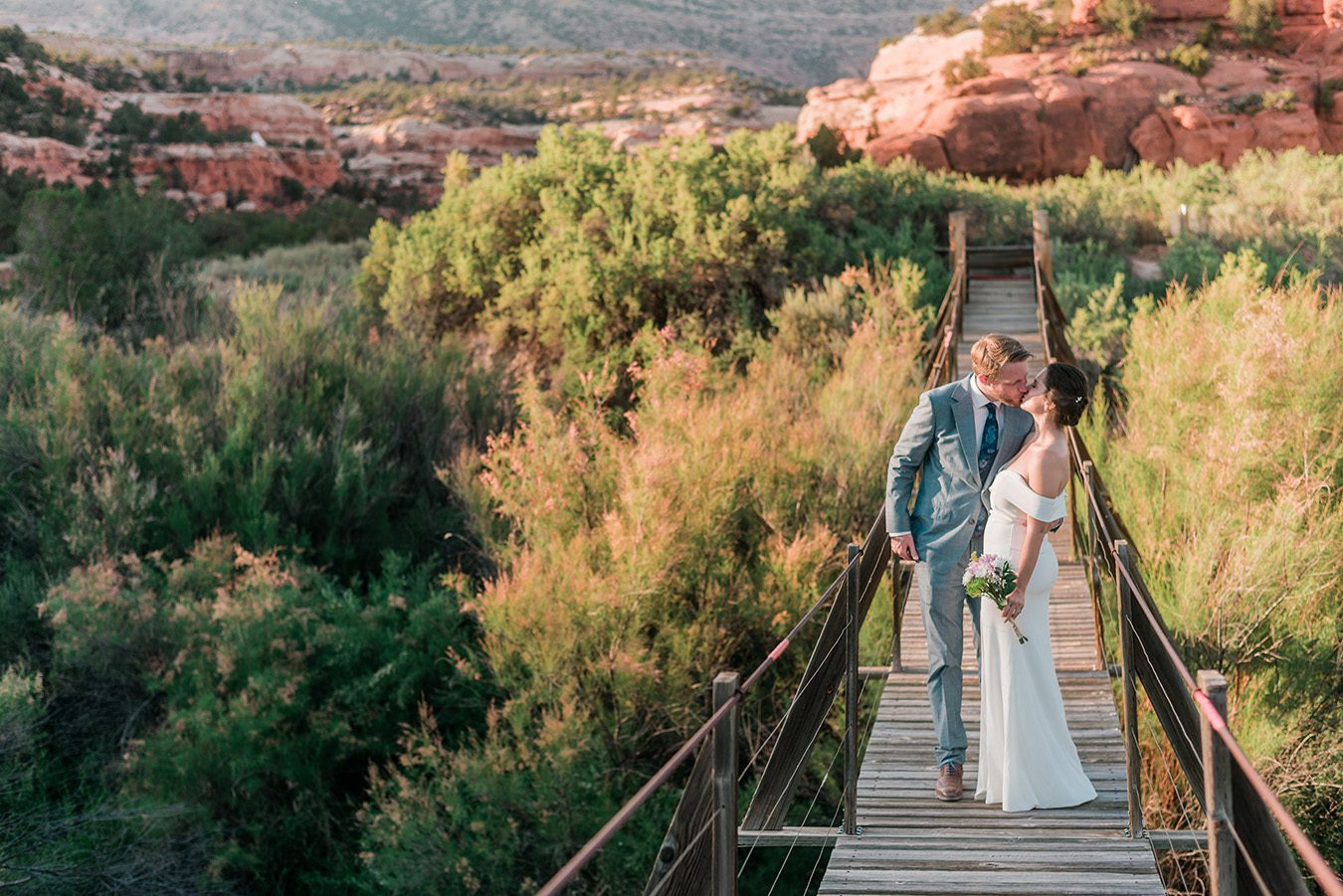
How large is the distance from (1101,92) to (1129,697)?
31834mm

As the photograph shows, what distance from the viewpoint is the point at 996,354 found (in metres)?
5.45

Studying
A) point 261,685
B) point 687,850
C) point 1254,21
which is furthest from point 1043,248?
point 1254,21

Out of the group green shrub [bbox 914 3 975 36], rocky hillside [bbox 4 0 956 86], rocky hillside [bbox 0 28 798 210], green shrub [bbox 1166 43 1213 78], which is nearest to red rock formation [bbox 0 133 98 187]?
rocky hillside [bbox 0 28 798 210]

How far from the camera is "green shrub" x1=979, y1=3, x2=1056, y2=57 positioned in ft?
121

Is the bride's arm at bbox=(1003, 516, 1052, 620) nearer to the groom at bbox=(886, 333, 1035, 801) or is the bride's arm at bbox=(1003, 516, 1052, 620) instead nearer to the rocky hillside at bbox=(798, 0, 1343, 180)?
the groom at bbox=(886, 333, 1035, 801)

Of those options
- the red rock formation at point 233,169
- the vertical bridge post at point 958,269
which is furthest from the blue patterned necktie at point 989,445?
the red rock formation at point 233,169

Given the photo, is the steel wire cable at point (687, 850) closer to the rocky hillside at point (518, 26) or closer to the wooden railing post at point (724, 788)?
the wooden railing post at point (724, 788)

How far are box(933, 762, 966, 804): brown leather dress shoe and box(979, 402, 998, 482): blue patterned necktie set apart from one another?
49.9 inches

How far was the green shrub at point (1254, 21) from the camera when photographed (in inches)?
1462

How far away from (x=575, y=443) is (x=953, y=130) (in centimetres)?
2276

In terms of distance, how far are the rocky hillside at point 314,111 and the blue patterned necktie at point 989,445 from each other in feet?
→ 118

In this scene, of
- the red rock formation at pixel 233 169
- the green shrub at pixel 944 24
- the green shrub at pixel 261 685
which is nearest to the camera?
the green shrub at pixel 261 685

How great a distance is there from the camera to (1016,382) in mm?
5508

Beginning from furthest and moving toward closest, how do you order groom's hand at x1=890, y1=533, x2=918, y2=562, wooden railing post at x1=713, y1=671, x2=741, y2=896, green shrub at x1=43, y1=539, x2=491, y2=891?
green shrub at x1=43, y1=539, x2=491, y2=891, groom's hand at x1=890, y1=533, x2=918, y2=562, wooden railing post at x1=713, y1=671, x2=741, y2=896
